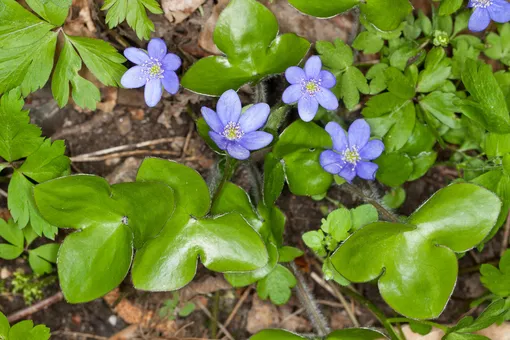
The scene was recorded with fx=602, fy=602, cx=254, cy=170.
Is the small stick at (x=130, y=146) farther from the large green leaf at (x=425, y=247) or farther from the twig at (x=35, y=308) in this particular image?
the large green leaf at (x=425, y=247)

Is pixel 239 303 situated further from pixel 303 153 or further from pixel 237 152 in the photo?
pixel 237 152

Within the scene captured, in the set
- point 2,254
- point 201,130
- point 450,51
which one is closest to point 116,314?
point 2,254

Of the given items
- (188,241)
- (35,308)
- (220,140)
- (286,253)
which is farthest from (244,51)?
(35,308)

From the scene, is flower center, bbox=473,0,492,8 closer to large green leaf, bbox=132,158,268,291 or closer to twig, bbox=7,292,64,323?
large green leaf, bbox=132,158,268,291

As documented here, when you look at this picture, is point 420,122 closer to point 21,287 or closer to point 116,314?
point 116,314

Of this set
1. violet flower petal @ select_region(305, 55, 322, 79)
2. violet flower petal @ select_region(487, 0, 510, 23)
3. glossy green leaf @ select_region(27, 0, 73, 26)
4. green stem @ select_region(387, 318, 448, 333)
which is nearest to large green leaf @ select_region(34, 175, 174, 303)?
glossy green leaf @ select_region(27, 0, 73, 26)

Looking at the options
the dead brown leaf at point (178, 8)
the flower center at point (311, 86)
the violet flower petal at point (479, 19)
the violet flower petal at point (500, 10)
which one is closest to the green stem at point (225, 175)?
the flower center at point (311, 86)

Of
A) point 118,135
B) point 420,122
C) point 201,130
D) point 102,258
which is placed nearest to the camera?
point 102,258
